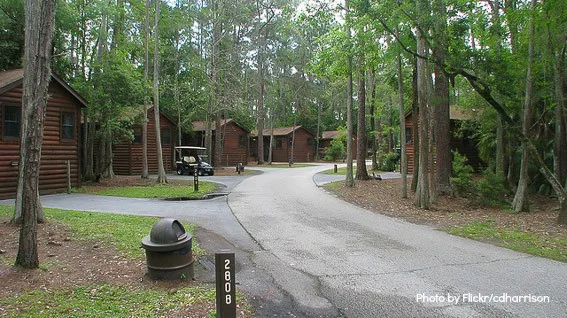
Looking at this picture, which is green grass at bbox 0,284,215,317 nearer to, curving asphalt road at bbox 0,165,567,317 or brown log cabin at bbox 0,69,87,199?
curving asphalt road at bbox 0,165,567,317

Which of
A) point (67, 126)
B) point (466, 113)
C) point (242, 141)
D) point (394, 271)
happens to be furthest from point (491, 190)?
point (242, 141)

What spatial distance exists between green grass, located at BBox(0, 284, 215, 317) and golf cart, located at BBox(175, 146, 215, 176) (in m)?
21.7

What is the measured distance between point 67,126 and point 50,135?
42.0 inches

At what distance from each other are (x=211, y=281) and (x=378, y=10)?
30.6 ft

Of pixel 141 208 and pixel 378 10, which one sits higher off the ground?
pixel 378 10

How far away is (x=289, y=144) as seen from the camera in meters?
47.2

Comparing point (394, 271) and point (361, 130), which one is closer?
point (394, 271)

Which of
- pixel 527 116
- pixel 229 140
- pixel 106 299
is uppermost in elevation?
pixel 229 140

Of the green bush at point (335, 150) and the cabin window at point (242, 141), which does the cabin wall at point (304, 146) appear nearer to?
the green bush at point (335, 150)

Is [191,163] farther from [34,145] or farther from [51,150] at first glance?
[34,145]

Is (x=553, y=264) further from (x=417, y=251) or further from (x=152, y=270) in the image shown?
(x=152, y=270)

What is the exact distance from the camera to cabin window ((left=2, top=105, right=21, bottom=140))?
14.4 metres

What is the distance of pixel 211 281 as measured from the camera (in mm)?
5242

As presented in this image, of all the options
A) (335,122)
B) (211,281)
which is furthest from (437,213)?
(335,122)
